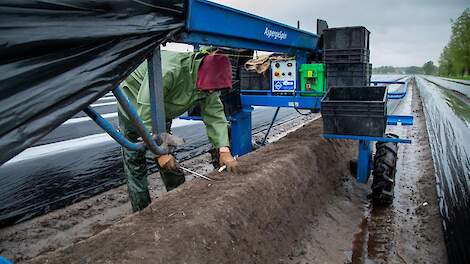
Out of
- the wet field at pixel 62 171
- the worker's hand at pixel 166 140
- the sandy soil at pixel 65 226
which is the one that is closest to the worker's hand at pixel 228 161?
the worker's hand at pixel 166 140

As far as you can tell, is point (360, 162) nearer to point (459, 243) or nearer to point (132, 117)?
point (459, 243)

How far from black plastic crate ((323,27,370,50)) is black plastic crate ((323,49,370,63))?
0.05 meters

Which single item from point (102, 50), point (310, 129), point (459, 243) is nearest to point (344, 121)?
point (459, 243)

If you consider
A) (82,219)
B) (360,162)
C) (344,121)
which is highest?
(344,121)

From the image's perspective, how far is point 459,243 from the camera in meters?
3.14

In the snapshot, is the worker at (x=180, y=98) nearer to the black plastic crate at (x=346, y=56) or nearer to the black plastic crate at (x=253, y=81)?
the black plastic crate at (x=253, y=81)

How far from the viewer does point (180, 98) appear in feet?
11.1

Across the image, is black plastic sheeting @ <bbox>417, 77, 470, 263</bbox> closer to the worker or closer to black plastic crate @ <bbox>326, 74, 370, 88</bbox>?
black plastic crate @ <bbox>326, 74, 370, 88</bbox>

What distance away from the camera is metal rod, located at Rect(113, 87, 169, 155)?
2.04 meters

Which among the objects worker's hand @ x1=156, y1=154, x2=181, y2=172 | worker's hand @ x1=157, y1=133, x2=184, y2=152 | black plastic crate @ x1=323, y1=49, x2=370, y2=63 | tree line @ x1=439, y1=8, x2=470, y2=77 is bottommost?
worker's hand @ x1=156, y1=154, x2=181, y2=172

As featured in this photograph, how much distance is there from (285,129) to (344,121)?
540 centimetres

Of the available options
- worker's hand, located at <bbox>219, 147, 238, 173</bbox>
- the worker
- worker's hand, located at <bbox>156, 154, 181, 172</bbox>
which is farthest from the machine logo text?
worker's hand, located at <bbox>156, 154, 181, 172</bbox>

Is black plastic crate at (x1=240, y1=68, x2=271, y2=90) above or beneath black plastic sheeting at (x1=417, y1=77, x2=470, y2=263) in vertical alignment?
above

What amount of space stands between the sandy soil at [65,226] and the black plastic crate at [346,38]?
3026mm
